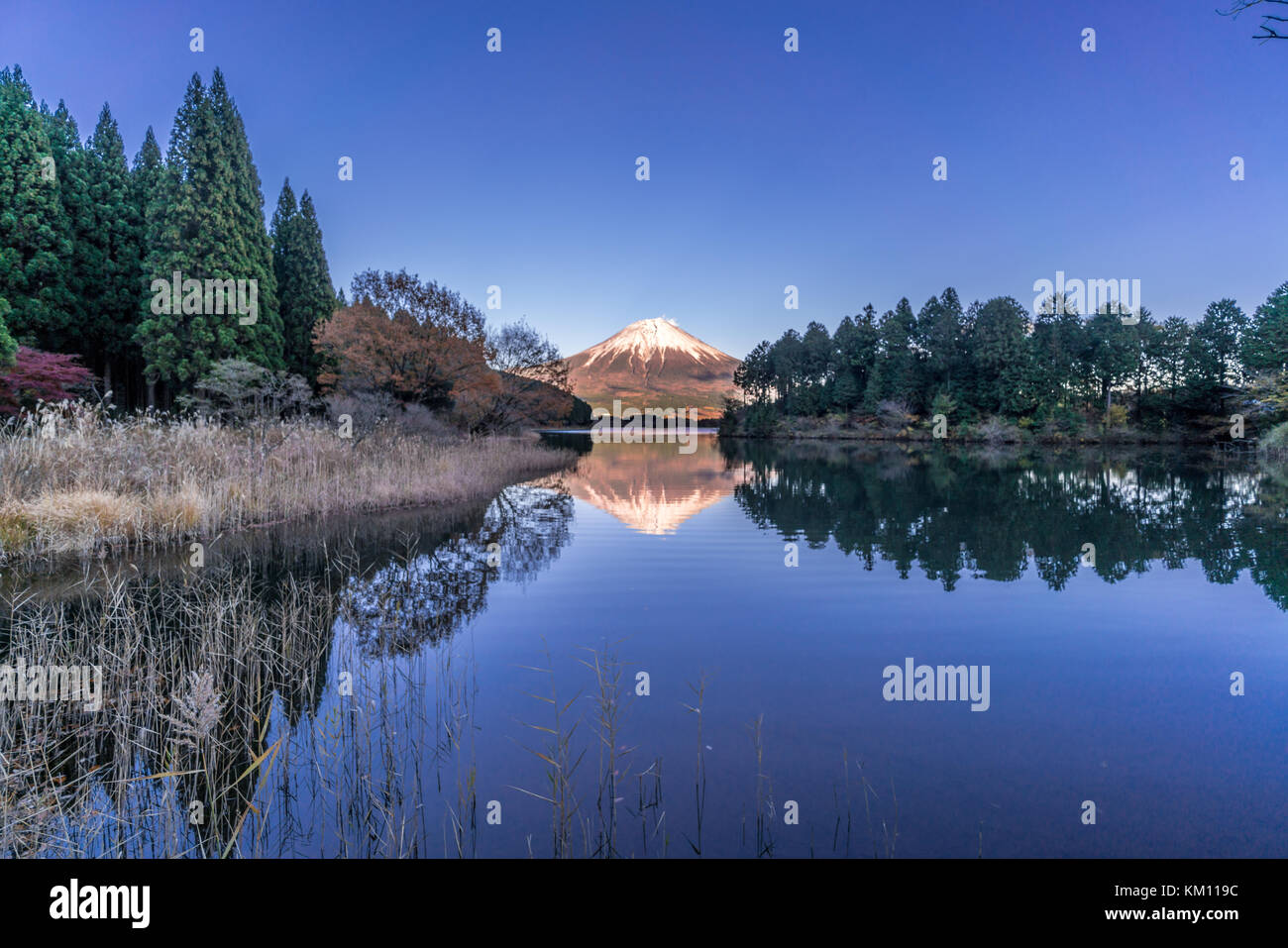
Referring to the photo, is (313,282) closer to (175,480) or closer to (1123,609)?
(175,480)

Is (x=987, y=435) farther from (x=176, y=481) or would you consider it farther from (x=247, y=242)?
(x=176, y=481)

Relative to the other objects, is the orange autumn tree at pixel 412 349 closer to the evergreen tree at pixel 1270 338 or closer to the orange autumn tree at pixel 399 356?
the orange autumn tree at pixel 399 356

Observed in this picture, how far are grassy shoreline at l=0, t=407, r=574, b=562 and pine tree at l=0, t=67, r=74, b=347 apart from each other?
19.9 metres

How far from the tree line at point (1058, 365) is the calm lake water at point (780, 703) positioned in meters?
49.1

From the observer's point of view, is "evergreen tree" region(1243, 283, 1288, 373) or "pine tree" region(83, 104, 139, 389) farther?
"evergreen tree" region(1243, 283, 1288, 373)

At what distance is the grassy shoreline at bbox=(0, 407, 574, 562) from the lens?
34.8ft

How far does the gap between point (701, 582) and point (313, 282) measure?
1612 inches

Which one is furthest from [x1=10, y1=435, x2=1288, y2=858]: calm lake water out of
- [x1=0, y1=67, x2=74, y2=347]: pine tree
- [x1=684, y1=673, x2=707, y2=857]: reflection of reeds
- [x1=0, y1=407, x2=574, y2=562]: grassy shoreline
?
[x1=0, y1=67, x2=74, y2=347]: pine tree

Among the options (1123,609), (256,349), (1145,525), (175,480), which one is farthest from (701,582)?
(256,349)

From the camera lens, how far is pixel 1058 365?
64812mm

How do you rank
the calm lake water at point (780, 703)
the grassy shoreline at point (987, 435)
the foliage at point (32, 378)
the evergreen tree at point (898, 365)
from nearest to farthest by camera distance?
the calm lake water at point (780, 703) → the foliage at point (32, 378) → the grassy shoreline at point (987, 435) → the evergreen tree at point (898, 365)

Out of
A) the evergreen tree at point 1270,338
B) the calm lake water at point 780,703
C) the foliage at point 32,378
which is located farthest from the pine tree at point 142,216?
the evergreen tree at point 1270,338

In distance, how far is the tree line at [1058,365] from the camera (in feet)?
185

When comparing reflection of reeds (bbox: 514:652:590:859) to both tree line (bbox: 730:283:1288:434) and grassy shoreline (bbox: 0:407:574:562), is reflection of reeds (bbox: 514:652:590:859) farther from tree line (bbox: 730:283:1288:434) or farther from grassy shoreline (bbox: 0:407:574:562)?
tree line (bbox: 730:283:1288:434)
